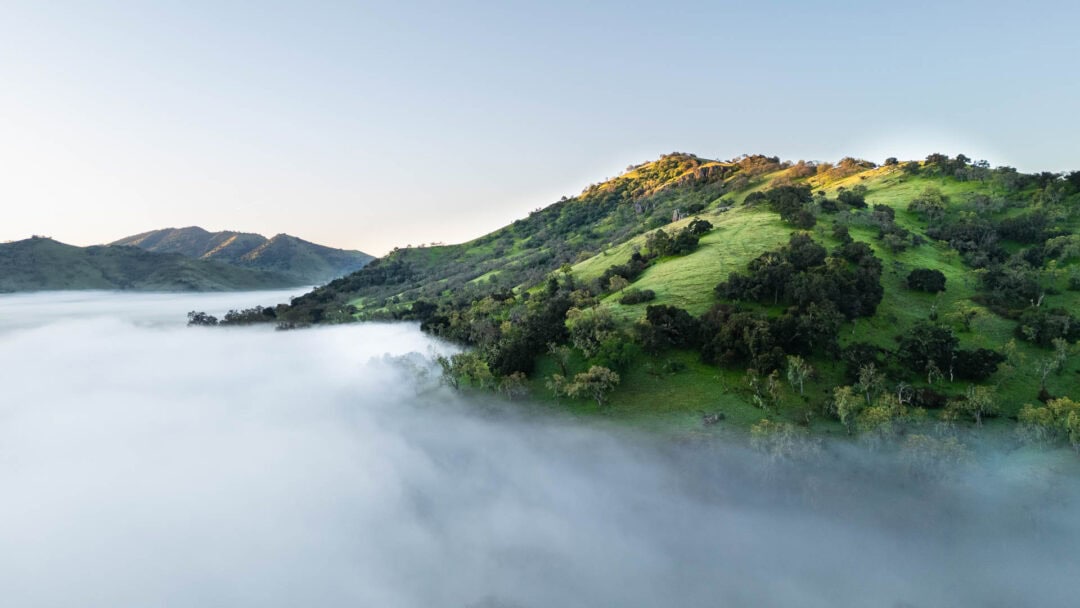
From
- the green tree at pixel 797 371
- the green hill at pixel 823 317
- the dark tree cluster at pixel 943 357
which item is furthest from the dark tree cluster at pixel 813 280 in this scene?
the green tree at pixel 797 371

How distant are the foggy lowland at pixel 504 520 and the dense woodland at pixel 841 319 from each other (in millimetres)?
6068

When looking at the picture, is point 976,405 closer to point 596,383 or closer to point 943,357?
point 943,357

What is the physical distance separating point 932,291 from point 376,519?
9300 centimetres

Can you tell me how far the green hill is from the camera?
2263 inches

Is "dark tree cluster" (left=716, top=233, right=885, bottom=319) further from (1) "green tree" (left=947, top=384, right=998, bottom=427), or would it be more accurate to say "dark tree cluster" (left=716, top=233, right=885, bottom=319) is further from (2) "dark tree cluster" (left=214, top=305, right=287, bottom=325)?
(2) "dark tree cluster" (left=214, top=305, right=287, bottom=325)

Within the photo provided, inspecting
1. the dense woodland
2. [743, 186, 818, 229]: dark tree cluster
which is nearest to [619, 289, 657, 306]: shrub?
the dense woodland

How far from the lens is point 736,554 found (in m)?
44.0

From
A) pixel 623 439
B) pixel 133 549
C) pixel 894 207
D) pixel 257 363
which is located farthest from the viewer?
pixel 257 363

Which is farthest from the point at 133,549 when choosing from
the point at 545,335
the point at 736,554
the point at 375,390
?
the point at 736,554

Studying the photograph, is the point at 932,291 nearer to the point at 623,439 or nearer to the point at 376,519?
the point at 623,439

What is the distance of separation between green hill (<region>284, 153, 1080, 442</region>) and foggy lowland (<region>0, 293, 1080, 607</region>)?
7027 millimetres

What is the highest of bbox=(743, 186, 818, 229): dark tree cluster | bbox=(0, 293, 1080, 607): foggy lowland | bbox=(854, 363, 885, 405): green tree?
bbox=(743, 186, 818, 229): dark tree cluster

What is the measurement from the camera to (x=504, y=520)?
55.6 m

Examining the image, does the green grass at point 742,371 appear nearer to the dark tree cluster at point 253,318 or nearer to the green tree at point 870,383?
the green tree at point 870,383
